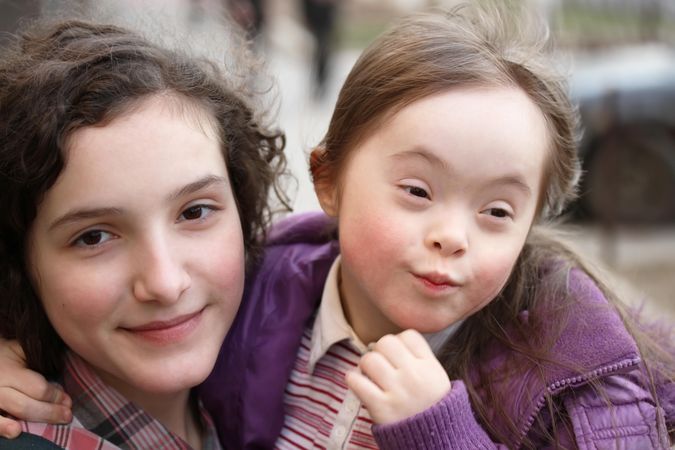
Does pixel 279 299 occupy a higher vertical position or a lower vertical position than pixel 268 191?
lower

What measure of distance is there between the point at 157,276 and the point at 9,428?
450 mm

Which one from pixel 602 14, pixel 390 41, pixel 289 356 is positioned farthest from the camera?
pixel 602 14

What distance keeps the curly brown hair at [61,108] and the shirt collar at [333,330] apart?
288 millimetres

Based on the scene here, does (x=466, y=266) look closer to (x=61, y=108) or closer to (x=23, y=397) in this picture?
(x=61, y=108)

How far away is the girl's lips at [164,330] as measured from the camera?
1692 millimetres

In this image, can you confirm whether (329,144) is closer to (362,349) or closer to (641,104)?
(362,349)

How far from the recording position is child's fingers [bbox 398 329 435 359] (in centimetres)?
164

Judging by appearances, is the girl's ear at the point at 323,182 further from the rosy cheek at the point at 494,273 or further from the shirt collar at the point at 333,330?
the rosy cheek at the point at 494,273

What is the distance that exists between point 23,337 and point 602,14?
13.1m

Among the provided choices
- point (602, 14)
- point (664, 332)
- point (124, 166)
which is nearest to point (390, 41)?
point (124, 166)

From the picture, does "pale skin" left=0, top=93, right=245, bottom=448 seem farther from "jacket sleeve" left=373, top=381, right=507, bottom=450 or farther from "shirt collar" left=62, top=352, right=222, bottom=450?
"jacket sleeve" left=373, top=381, right=507, bottom=450

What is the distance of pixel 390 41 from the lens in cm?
189

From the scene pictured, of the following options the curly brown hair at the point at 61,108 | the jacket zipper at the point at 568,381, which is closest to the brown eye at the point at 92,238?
the curly brown hair at the point at 61,108

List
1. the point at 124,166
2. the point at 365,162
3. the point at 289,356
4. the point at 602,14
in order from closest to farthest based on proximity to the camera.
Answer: the point at 124,166, the point at 365,162, the point at 289,356, the point at 602,14
